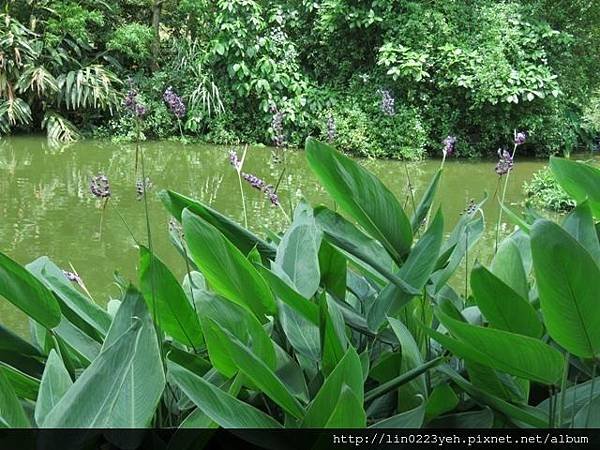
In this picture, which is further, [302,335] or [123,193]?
[123,193]

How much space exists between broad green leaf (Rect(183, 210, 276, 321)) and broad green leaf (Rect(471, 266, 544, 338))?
0.58 ft

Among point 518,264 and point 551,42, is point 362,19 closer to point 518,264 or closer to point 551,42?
point 551,42

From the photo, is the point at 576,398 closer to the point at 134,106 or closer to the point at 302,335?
the point at 302,335

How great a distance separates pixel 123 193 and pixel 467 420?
5.32 m

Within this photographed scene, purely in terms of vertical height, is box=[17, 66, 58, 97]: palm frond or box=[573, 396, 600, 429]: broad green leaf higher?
box=[573, 396, 600, 429]: broad green leaf

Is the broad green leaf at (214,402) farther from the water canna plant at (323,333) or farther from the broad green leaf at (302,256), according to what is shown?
the broad green leaf at (302,256)

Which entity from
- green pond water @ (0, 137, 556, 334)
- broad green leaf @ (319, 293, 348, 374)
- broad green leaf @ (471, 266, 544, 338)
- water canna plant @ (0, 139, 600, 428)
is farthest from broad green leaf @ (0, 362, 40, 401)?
green pond water @ (0, 137, 556, 334)

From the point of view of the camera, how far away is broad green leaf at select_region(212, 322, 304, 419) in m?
0.44

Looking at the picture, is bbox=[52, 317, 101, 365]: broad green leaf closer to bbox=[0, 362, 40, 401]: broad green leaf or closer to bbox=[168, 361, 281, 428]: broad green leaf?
bbox=[0, 362, 40, 401]: broad green leaf

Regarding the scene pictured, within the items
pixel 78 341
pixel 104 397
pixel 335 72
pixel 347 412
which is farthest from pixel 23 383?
pixel 335 72

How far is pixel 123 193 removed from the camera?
18.5 feet

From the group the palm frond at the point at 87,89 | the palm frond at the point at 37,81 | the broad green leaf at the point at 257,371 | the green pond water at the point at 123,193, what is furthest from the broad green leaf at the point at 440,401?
the palm frond at the point at 37,81

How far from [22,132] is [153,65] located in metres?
1.82

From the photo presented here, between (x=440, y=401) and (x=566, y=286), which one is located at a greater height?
(x=566, y=286)
